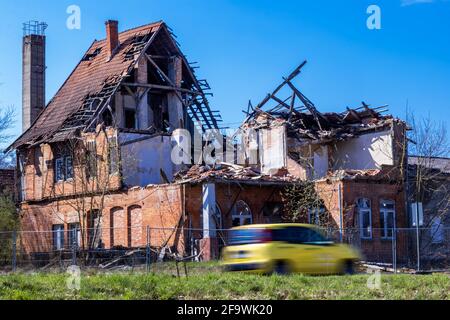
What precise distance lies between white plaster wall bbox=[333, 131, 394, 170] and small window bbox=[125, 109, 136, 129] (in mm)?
11552

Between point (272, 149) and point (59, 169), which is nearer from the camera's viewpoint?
point (272, 149)

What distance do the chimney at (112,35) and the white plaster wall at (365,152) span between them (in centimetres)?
1488

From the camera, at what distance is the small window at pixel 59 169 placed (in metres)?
44.4

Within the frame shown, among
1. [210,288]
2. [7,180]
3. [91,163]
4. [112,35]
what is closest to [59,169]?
[91,163]

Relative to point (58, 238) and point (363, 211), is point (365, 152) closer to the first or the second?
point (363, 211)

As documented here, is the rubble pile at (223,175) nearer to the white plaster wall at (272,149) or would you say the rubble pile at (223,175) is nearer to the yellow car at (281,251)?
the white plaster wall at (272,149)

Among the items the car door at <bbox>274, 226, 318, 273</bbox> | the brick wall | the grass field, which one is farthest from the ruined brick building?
the grass field

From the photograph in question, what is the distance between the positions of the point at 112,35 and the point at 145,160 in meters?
11.3

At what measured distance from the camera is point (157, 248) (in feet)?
115

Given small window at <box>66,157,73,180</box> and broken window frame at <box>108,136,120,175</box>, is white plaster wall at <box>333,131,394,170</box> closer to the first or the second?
broken window frame at <box>108,136,120,175</box>

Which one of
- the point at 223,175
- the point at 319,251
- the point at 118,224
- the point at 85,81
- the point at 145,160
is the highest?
the point at 85,81

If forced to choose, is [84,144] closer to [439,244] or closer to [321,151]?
[321,151]

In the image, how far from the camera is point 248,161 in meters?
45.2
